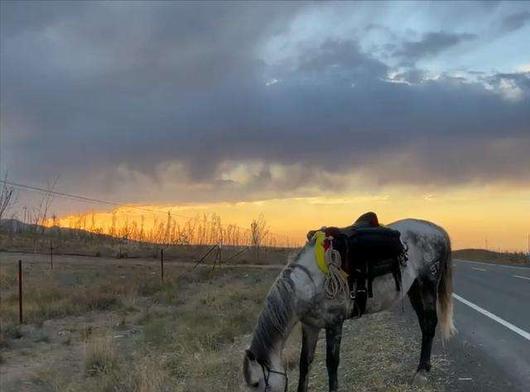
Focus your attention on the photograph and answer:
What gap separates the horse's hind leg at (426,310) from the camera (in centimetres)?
671

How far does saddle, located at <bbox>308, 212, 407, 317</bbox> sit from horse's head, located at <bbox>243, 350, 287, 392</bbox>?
115 centimetres

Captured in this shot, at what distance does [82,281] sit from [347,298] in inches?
869

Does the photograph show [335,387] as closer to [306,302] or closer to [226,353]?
[306,302]

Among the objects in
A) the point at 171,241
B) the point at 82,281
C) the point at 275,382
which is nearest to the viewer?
the point at 275,382

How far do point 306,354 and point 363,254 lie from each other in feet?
3.79

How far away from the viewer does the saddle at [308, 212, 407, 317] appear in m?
5.73

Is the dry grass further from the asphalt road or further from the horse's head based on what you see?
the asphalt road

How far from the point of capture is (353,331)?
10.5m

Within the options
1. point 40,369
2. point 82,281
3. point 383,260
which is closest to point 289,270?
point 383,260

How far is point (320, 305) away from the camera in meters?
5.50

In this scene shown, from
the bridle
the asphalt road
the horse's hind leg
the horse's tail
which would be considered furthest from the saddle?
the asphalt road

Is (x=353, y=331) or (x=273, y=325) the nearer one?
(x=273, y=325)

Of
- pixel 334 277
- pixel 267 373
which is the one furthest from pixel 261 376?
pixel 334 277

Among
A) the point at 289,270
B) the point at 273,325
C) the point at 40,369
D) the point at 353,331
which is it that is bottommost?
the point at 40,369
